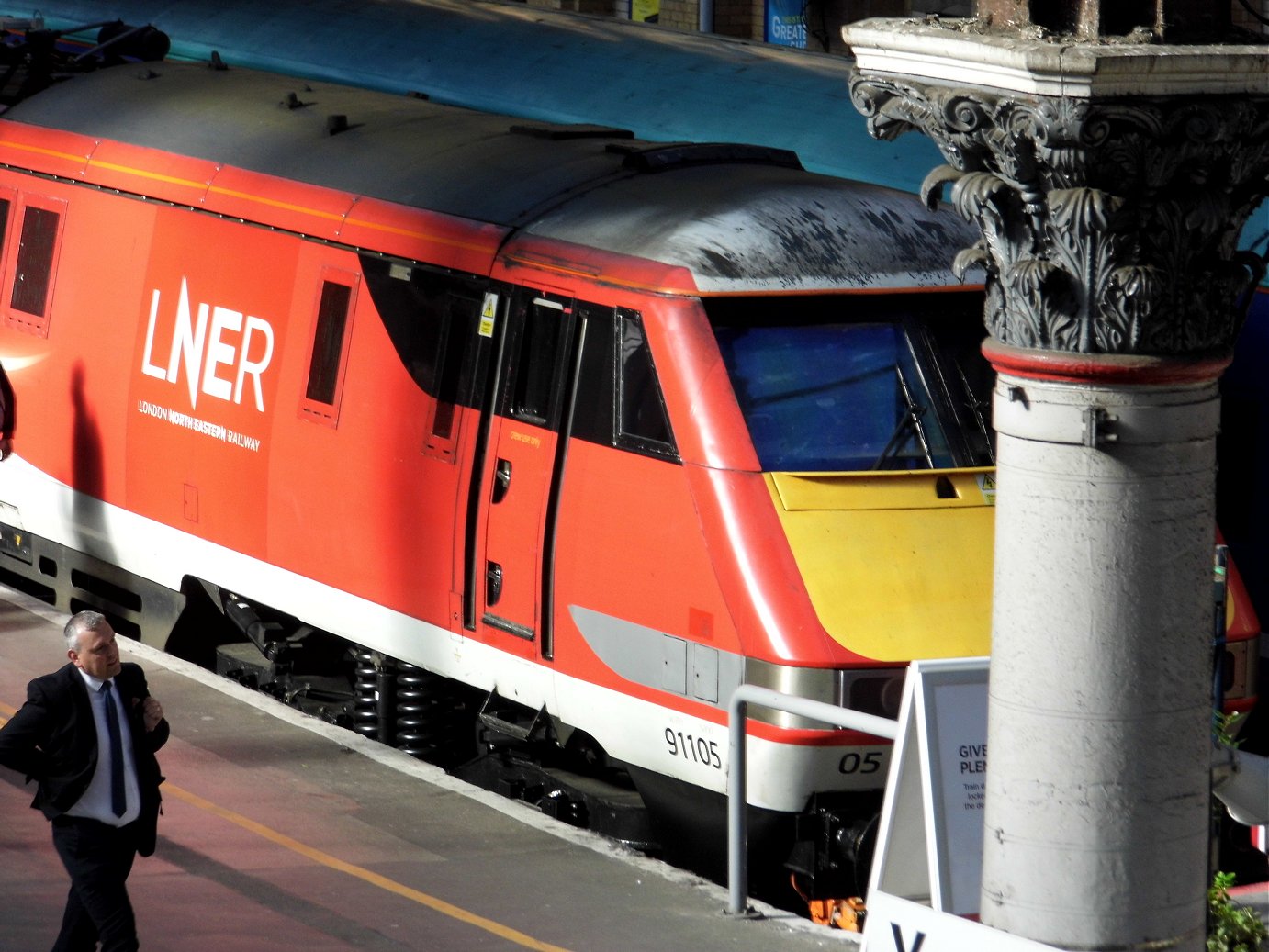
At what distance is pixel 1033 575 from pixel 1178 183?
1075 mm

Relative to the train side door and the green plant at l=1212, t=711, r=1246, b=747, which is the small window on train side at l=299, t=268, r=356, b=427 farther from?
the green plant at l=1212, t=711, r=1246, b=747

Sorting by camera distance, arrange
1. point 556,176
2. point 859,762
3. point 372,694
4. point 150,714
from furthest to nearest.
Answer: point 372,694 < point 556,176 < point 859,762 < point 150,714

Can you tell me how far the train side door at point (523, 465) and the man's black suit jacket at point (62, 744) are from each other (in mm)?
2656

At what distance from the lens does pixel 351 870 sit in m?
9.08

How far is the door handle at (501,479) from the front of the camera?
9.87m

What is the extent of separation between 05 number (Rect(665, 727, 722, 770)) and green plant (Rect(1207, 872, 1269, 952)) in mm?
2334

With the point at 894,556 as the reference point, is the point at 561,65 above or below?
above

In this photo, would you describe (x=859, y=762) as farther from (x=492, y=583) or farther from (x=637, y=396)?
(x=492, y=583)

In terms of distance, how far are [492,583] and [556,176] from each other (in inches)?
77.0

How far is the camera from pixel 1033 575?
5.84 metres

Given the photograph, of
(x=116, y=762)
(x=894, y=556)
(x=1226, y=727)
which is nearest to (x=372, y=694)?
(x=894, y=556)

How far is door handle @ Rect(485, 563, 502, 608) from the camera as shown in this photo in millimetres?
9906

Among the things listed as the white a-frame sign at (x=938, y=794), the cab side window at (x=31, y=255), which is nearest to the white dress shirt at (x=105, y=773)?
the white a-frame sign at (x=938, y=794)

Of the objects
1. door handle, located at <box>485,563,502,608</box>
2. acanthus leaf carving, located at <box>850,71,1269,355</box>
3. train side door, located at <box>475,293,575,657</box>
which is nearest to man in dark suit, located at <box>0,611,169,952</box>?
train side door, located at <box>475,293,575,657</box>
